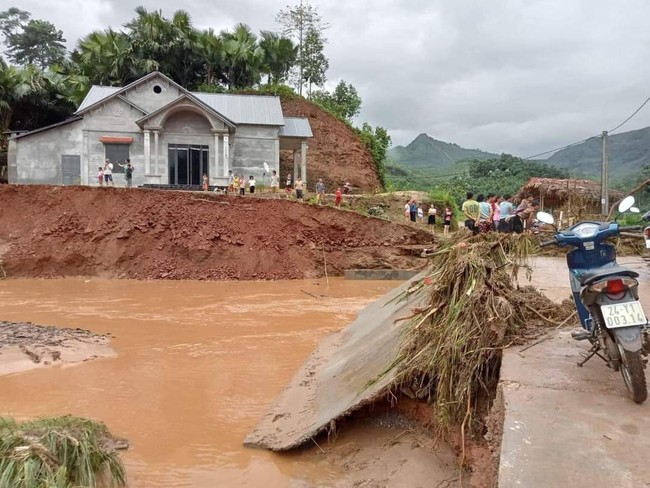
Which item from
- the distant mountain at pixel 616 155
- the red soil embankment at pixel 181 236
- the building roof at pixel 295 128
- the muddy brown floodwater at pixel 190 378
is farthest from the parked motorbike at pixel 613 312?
the distant mountain at pixel 616 155

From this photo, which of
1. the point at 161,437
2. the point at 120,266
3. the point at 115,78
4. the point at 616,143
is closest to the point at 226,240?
the point at 120,266

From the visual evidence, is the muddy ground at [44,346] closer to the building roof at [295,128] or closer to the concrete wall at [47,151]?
the concrete wall at [47,151]

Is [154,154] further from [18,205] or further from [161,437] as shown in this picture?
[161,437]

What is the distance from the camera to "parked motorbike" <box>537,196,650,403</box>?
148 inches

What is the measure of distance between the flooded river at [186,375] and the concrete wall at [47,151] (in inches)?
493

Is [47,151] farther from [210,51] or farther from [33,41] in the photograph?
[33,41]

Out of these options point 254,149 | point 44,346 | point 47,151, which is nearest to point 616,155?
point 254,149

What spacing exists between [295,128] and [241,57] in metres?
13.2

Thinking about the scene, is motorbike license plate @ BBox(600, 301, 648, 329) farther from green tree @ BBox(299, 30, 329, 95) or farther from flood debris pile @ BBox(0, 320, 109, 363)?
green tree @ BBox(299, 30, 329, 95)

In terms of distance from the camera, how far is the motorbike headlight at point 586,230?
4664mm

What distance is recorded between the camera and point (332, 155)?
3772 cm

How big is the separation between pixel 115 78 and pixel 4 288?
80.4 ft

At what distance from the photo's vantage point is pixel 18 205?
828 inches

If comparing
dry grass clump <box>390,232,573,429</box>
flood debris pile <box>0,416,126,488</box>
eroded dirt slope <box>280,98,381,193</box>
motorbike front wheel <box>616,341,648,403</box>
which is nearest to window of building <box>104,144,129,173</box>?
eroded dirt slope <box>280,98,381,193</box>
